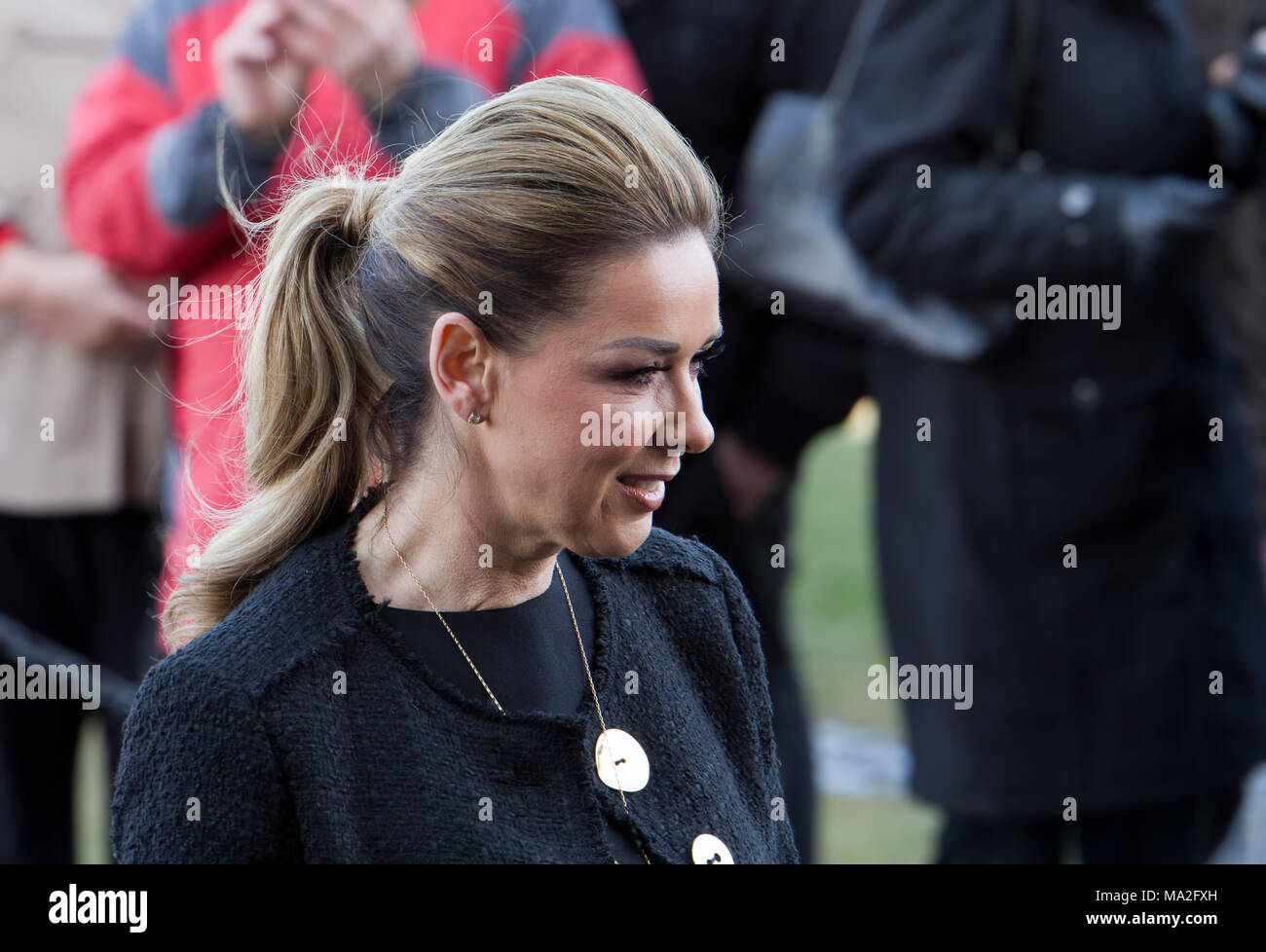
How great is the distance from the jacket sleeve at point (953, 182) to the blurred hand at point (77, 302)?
1303mm

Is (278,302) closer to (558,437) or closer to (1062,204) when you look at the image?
(558,437)

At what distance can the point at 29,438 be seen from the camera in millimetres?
3199

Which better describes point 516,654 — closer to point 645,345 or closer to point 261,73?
point 645,345

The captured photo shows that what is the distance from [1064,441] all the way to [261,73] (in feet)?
4.87

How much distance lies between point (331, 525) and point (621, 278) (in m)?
0.43

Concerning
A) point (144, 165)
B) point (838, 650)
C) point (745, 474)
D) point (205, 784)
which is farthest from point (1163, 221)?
point (838, 650)

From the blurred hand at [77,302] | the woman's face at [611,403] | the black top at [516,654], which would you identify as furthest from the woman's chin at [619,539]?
the blurred hand at [77,302]

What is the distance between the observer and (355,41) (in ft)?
8.78

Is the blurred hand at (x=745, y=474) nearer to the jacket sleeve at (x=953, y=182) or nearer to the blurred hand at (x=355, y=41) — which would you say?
the jacket sleeve at (x=953, y=182)

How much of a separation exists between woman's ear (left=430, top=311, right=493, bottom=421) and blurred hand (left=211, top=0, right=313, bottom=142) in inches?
46.5

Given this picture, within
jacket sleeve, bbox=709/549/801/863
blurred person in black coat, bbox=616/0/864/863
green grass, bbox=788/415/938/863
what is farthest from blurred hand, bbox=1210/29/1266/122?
jacket sleeve, bbox=709/549/801/863

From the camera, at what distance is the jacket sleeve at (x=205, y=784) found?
5.02ft

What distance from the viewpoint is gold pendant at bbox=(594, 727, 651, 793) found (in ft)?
5.67
